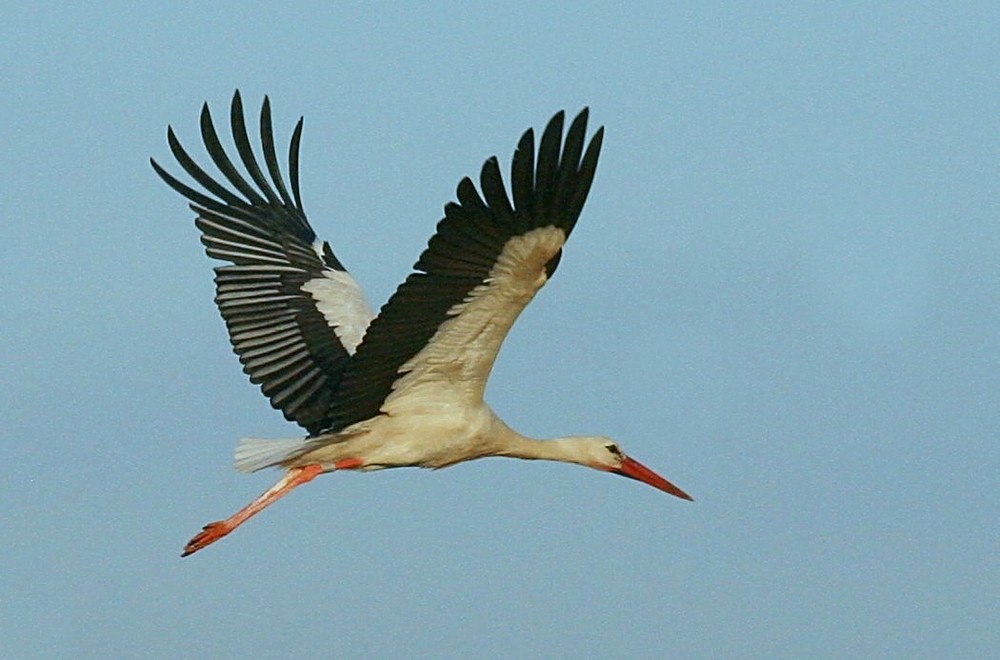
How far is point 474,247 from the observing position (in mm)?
9461

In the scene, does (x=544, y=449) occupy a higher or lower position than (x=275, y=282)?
lower

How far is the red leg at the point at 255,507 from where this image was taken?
11.6m

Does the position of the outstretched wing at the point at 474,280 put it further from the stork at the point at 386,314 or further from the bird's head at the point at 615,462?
the bird's head at the point at 615,462

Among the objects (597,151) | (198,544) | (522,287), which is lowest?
Answer: (198,544)

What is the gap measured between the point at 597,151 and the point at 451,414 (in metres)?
2.46

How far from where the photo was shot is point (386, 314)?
9953 mm

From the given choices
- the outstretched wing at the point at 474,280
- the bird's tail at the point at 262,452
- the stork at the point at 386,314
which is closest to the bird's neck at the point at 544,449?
the stork at the point at 386,314

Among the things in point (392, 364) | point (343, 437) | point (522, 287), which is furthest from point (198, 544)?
point (522, 287)

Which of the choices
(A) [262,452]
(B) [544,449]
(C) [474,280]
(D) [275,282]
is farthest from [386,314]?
(D) [275,282]

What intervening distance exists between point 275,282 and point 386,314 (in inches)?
123

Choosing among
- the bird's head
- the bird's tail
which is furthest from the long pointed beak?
the bird's tail

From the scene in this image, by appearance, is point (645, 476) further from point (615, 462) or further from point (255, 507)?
point (255, 507)

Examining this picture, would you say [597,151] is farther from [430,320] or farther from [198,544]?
[198,544]

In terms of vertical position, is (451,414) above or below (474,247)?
below
